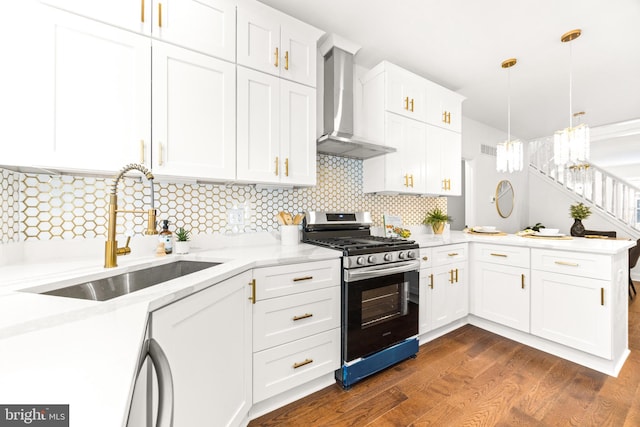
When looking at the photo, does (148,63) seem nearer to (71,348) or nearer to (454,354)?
(71,348)

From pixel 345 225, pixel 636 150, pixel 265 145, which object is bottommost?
pixel 345 225

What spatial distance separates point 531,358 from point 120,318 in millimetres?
2969

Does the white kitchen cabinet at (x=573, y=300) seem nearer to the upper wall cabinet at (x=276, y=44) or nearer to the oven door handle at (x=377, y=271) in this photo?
the oven door handle at (x=377, y=271)

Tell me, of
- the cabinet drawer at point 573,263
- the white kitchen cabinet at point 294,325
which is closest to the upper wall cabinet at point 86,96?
the white kitchen cabinet at point 294,325

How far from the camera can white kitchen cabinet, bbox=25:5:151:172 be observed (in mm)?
1254

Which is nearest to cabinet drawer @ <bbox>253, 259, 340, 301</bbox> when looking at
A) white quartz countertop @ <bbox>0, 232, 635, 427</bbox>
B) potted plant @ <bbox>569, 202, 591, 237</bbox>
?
white quartz countertop @ <bbox>0, 232, 635, 427</bbox>

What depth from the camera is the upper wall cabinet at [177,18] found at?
4.47 feet

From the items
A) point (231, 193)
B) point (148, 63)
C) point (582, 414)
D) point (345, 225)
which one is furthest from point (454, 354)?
point (148, 63)

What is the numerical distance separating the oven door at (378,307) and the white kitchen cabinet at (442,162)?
1.19 m

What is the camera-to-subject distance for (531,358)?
222cm

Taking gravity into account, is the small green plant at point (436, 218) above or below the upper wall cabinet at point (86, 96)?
below

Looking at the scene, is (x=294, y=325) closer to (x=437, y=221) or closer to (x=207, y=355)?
(x=207, y=355)

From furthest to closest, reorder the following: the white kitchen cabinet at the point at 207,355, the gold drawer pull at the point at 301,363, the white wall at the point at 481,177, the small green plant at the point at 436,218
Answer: the white wall at the point at 481,177 < the small green plant at the point at 436,218 < the gold drawer pull at the point at 301,363 < the white kitchen cabinet at the point at 207,355

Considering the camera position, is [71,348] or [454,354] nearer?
[71,348]
